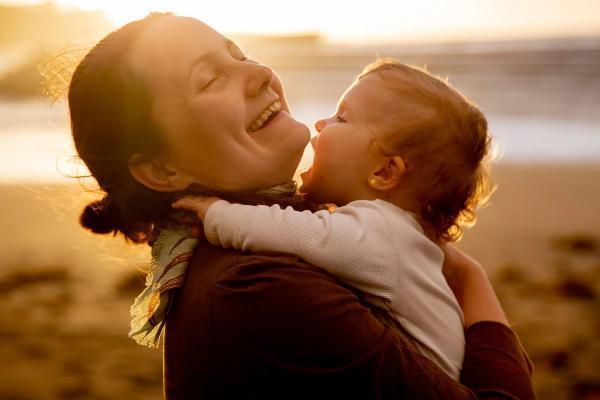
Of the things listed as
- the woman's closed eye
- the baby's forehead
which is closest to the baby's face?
the baby's forehead

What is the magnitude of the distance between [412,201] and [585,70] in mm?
21783

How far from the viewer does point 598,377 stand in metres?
4.41

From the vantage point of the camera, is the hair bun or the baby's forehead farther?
the baby's forehead

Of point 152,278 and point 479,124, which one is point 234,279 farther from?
point 479,124

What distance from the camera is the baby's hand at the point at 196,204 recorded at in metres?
1.81

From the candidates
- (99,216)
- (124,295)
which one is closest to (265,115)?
(99,216)

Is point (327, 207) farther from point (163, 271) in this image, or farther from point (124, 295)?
point (124, 295)

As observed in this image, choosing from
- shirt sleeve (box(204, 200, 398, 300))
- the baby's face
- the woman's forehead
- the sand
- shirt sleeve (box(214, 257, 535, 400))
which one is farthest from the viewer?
the sand

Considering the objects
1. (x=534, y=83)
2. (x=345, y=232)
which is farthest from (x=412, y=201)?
(x=534, y=83)

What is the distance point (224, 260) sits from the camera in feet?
5.48

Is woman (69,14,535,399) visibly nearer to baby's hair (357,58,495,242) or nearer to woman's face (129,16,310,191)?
woman's face (129,16,310,191)

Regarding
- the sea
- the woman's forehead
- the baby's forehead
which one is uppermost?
the woman's forehead

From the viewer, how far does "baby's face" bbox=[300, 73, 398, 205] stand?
86.2 inches

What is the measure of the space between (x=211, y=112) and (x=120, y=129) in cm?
24
